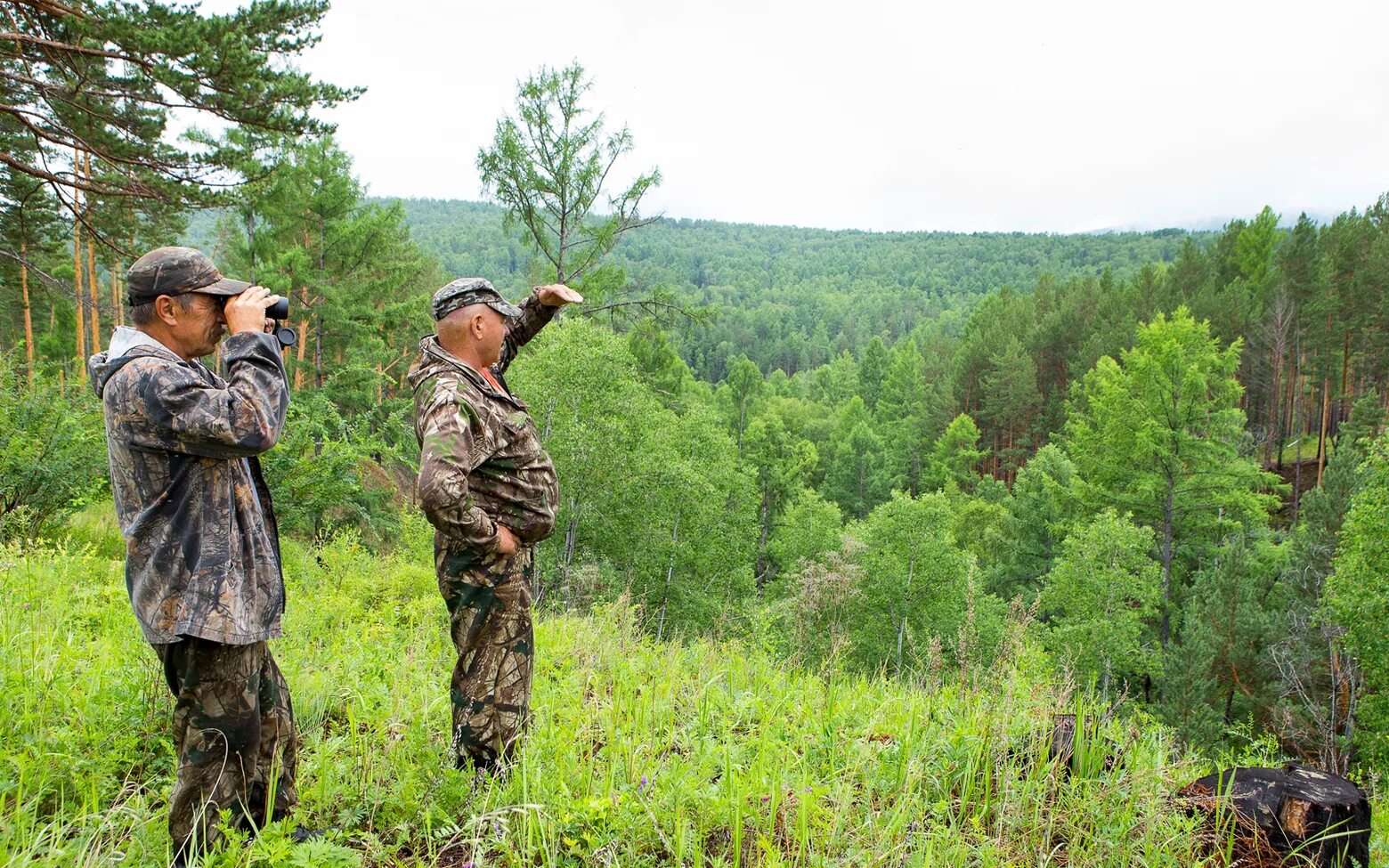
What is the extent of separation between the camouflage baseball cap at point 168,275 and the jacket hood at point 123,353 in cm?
11

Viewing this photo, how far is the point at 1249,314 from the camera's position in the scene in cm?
4075

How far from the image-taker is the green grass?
235cm

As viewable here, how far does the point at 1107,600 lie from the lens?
841 inches

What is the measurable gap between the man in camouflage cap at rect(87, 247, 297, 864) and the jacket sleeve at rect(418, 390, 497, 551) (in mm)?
498

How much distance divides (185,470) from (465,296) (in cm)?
118

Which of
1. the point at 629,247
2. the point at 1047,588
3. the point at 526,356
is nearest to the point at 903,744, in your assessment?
the point at 526,356

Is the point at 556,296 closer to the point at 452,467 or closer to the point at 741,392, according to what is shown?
the point at 452,467

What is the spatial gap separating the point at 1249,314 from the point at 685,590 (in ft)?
123

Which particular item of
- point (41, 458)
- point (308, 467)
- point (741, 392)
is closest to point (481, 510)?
point (308, 467)

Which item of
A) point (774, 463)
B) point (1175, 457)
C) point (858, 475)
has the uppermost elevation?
point (1175, 457)

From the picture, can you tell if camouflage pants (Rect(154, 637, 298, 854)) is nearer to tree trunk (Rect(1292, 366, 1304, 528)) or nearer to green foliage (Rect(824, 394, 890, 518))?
tree trunk (Rect(1292, 366, 1304, 528))

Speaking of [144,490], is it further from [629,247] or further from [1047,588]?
[629,247]

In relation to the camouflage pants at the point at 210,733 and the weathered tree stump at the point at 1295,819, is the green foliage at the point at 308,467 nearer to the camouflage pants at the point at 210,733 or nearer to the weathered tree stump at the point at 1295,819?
the camouflage pants at the point at 210,733

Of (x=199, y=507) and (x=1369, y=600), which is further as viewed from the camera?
(x=1369, y=600)
